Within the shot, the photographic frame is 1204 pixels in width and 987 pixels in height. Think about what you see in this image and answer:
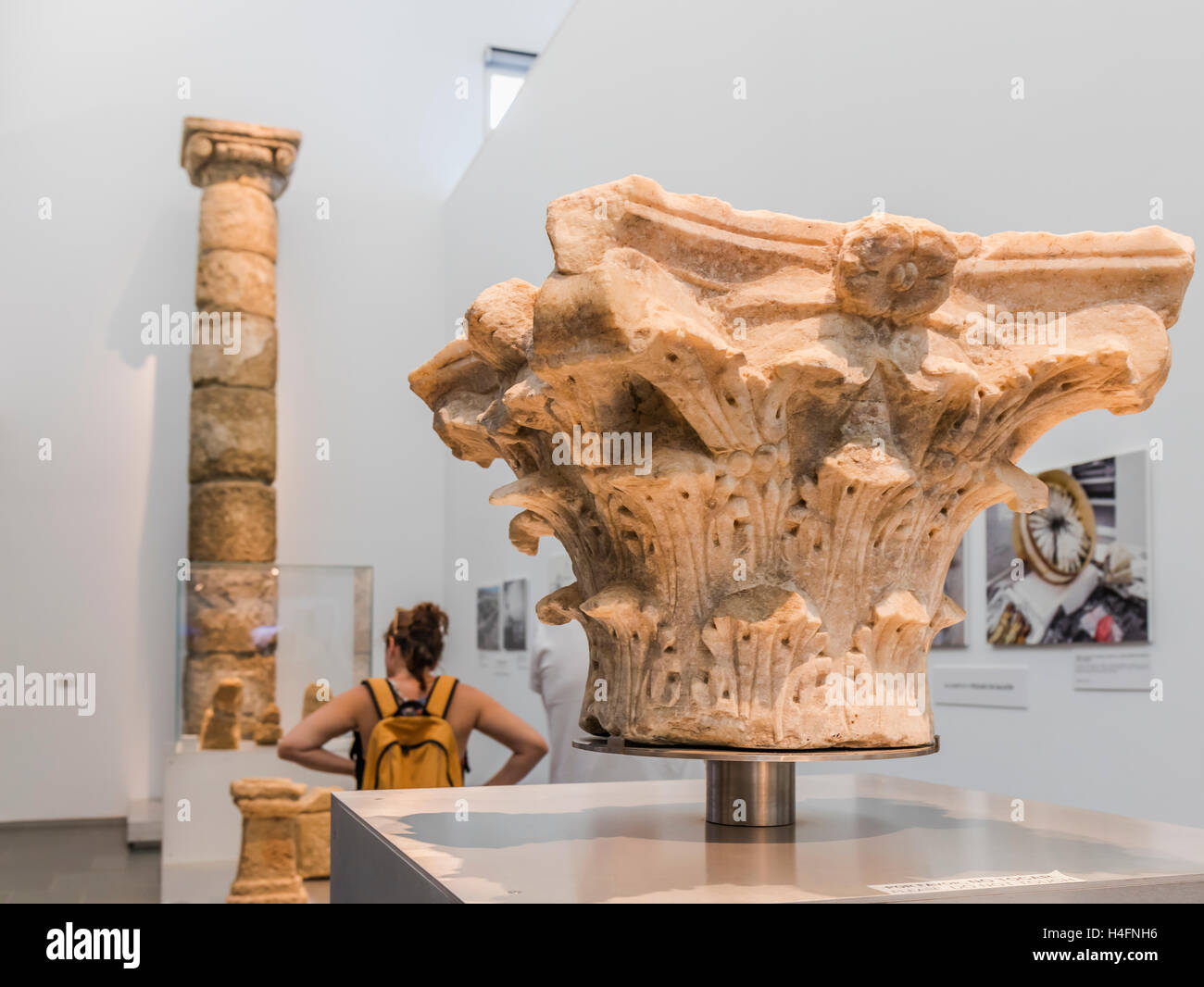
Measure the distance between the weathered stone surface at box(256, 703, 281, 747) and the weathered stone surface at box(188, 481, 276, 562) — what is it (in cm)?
287

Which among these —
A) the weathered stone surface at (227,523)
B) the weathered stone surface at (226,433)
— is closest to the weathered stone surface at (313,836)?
the weathered stone surface at (227,523)

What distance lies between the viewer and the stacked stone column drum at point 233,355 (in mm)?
10680

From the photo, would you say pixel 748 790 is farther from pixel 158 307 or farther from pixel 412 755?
pixel 158 307

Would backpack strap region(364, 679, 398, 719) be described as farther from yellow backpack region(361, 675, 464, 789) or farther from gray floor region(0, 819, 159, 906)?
gray floor region(0, 819, 159, 906)

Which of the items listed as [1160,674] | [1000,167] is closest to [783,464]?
[1160,674]

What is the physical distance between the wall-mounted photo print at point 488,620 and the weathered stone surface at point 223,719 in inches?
119

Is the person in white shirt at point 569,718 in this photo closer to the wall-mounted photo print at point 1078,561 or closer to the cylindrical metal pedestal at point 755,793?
the wall-mounted photo print at point 1078,561

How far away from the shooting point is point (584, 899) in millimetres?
1744

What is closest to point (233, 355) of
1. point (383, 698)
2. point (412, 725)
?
point (383, 698)

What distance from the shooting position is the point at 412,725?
4598 mm

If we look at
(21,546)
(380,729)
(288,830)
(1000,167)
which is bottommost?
(288,830)

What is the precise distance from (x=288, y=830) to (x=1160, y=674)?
4.95 m

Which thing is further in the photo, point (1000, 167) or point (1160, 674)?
point (1000, 167)
